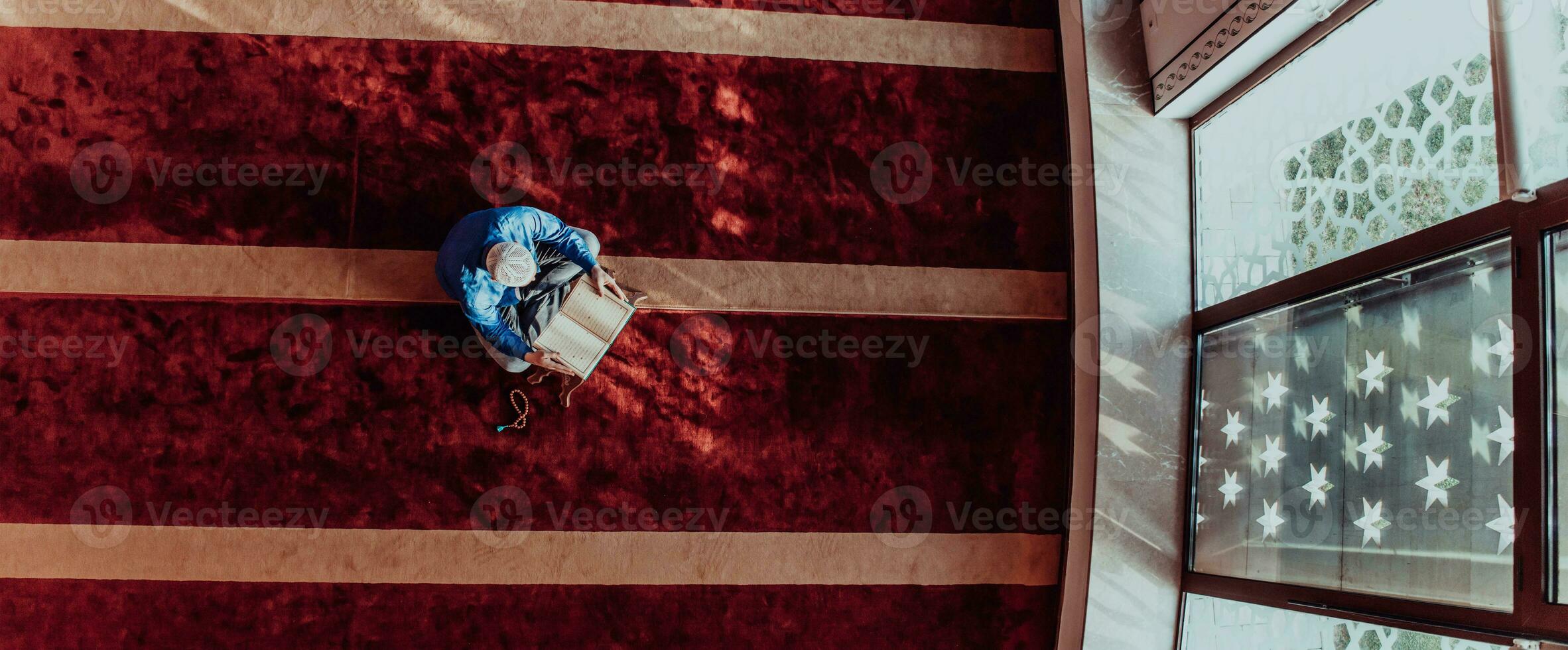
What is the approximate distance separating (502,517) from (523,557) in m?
0.22

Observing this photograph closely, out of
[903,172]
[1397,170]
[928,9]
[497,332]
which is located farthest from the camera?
[928,9]

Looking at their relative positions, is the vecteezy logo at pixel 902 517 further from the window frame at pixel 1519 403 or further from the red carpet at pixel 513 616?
the window frame at pixel 1519 403

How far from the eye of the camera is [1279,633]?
3.44m

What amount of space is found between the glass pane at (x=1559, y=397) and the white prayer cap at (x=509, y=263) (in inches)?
130

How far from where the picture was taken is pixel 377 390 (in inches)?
155

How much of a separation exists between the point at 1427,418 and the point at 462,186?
411 centimetres

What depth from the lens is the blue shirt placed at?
3.18 meters

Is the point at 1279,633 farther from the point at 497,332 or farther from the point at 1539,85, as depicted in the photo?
the point at 497,332

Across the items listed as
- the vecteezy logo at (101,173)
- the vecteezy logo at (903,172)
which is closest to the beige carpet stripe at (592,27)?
the vecteezy logo at (903,172)

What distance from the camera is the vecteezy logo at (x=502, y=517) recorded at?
12.9 feet

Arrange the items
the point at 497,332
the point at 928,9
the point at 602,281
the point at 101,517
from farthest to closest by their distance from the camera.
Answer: the point at 928,9 < the point at 101,517 < the point at 602,281 < the point at 497,332

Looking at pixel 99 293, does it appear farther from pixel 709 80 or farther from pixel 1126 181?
pixel 1126 181

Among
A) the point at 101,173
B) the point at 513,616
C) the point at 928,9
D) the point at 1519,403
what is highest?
the point at 928,9

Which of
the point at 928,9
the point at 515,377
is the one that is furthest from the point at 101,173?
the point at 928,9
